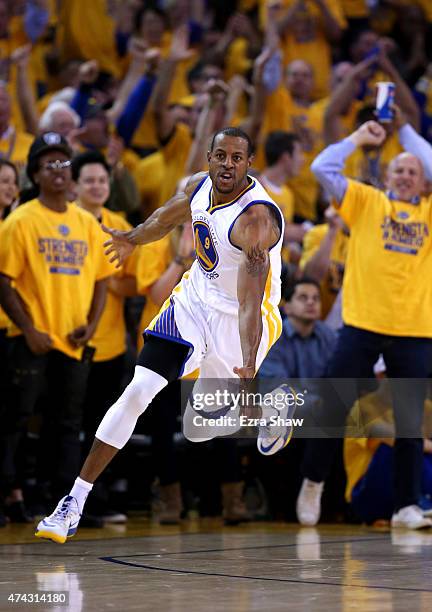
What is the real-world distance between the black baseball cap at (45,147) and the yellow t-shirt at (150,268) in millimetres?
964

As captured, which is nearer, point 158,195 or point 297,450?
point 297,450

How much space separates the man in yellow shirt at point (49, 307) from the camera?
23.7 feet

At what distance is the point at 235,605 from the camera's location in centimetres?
408

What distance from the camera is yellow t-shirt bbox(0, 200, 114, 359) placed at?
7.28m

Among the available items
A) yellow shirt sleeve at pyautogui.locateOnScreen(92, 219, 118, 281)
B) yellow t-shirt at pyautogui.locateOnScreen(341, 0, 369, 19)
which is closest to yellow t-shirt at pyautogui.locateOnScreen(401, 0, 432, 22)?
yellow t-shirt at pyautogui.locateOnScreen(341, 0, 369, 19)

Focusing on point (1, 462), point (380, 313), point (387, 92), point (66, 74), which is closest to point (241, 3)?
point (66, 74)

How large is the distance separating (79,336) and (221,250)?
1844 millimetres

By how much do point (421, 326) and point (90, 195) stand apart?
255cm

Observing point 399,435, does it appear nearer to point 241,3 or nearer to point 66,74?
point 66,74

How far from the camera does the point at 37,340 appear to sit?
23.4ft

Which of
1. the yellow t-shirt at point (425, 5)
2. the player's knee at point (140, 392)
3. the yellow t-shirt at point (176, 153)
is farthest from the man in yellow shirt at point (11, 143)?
the yellow t-shirt at point (425, 5)

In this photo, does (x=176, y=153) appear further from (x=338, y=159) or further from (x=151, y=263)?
(x=338, y=159)

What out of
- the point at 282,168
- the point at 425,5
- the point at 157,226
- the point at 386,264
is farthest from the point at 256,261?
the point at 425,5

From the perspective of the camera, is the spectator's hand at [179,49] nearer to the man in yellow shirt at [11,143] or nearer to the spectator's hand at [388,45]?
the man in yellow shirt at [11,143]
